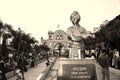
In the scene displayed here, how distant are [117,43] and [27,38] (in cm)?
1669

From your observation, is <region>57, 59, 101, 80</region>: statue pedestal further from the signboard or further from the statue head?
the statue head

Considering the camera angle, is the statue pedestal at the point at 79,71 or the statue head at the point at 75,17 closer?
the statue pedestal at the point at 79,71

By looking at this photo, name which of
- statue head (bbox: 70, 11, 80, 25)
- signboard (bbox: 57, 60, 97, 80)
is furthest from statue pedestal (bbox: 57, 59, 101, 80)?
statue head (bbox: 70, 11, 80, 25)

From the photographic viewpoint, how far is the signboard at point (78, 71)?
830 centimetres

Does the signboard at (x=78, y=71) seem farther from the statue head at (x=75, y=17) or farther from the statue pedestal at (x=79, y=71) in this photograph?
the statue head at (x=75, y=17)

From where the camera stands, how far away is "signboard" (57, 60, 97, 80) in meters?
8.30

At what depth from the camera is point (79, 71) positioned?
8.30 meters

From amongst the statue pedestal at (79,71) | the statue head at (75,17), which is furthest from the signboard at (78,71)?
the statue head at (75,17)

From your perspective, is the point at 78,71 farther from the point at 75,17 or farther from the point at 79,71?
the point at 75,17

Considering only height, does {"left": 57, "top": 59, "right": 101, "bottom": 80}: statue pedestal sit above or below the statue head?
below

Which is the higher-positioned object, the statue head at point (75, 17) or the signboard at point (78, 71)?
the statue head at point (75, 17)

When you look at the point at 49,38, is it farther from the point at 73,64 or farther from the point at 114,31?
the point at 73,64

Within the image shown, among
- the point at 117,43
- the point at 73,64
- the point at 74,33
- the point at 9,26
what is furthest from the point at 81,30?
the point at 117,43

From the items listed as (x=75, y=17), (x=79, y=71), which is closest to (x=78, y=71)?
(x=79, y=71)
